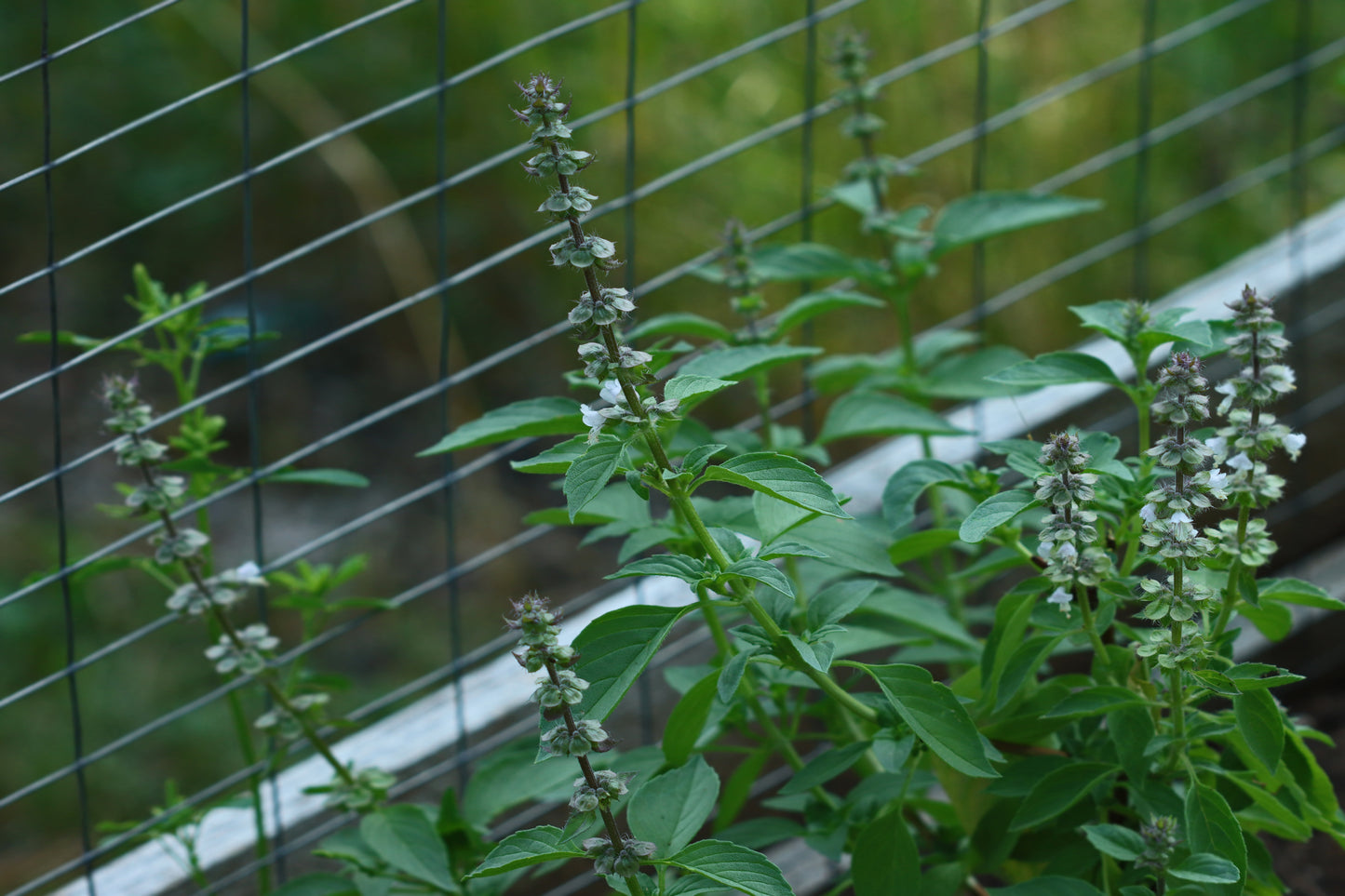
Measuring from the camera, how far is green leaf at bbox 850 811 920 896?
0.92 m

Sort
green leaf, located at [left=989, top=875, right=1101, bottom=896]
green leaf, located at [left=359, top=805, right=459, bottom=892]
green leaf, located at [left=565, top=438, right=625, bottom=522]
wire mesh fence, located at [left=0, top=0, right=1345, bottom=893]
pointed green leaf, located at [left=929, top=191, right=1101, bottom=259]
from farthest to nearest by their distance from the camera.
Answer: wire mesh fence, located at [left=0, top=0, right=1345, bottom=893] → pointed green leaf, located at [left=929, top=191, right=1101, bottom=259] → green leaf, located at [left=359, top=805, right=459, bottom=892] → green leaf, located at [left=989, top=875, right=1101, bottom=896] → green leaf, located at [left=565, top=438, right=625, bottom=522]

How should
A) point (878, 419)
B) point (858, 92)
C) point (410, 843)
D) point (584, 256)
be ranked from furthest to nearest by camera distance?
point (858, 92) < point (878, 419) < point (410, 843) < point (584, 256)

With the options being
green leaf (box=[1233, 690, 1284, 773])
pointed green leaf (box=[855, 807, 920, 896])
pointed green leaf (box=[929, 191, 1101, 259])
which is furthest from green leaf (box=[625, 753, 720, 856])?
pointed green leaf (box=[929, 191, 1101, 259])

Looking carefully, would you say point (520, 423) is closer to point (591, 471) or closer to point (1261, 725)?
point (591, 471)

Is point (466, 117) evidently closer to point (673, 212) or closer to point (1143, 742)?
point (673, 212)

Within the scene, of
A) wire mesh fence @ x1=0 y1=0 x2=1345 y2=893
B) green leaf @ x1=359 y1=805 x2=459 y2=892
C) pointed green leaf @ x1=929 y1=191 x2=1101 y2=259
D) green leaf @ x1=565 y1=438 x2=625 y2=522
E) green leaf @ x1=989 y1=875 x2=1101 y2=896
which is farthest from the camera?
wire mesh fence @ x1=0 y1=0 x2=1345 y2=893

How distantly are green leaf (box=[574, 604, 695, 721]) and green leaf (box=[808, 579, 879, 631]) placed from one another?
11 centimetres

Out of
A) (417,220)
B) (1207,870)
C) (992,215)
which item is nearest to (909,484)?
(1207,870)

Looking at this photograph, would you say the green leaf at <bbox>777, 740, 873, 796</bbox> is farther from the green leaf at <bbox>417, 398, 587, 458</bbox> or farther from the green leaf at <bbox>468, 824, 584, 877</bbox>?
the green leaf at <bbox>417, 398, 587, 458</bbox>

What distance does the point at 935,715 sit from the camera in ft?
2.81

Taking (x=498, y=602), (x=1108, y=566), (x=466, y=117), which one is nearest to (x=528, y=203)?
(x=466, y=117)

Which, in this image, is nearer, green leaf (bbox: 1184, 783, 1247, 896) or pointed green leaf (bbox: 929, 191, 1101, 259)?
green leaf (bbox: 1184, 783, 1247, 896)

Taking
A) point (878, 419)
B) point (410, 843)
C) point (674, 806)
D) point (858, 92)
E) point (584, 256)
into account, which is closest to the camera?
point (584, 256)

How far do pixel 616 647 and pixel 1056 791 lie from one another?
344 mm
